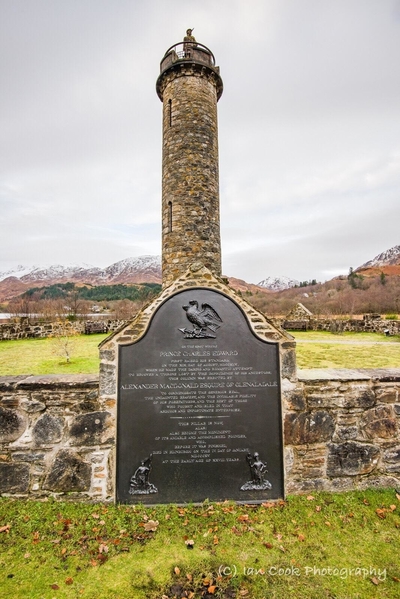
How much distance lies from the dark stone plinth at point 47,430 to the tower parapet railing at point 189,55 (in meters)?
14.3

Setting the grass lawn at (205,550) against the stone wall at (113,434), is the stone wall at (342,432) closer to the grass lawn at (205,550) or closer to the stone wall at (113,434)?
the stone wall at (113,434)

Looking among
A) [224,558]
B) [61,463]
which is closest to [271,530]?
[224,558]

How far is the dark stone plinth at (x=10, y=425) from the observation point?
3242 mm

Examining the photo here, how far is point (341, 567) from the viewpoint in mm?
2512

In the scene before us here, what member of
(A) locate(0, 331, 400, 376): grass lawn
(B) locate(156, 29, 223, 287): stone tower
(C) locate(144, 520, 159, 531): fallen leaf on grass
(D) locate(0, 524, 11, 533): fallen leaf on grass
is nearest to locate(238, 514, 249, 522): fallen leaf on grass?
(C) locate(144, 520, 159, 531): fallen leaf on grass

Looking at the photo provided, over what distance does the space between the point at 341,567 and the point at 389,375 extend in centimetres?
196

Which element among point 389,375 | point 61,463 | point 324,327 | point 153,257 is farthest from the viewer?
point 153,257

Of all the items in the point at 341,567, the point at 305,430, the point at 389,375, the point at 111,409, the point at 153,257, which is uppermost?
the point at 153,257

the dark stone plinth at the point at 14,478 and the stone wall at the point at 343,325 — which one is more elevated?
the stone wall at the point at 343,325

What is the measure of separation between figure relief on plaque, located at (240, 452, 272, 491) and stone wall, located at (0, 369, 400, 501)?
0.90 ft

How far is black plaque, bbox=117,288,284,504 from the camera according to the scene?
10.7 feet

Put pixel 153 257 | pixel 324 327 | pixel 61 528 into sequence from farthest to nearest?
pixel 153 257 → pixel 324 327 → pixel 61 528

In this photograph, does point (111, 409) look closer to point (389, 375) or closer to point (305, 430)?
point (305, 430)

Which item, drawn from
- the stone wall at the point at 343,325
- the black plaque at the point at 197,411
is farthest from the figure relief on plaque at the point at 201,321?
the stone wall at the point at 343,325
